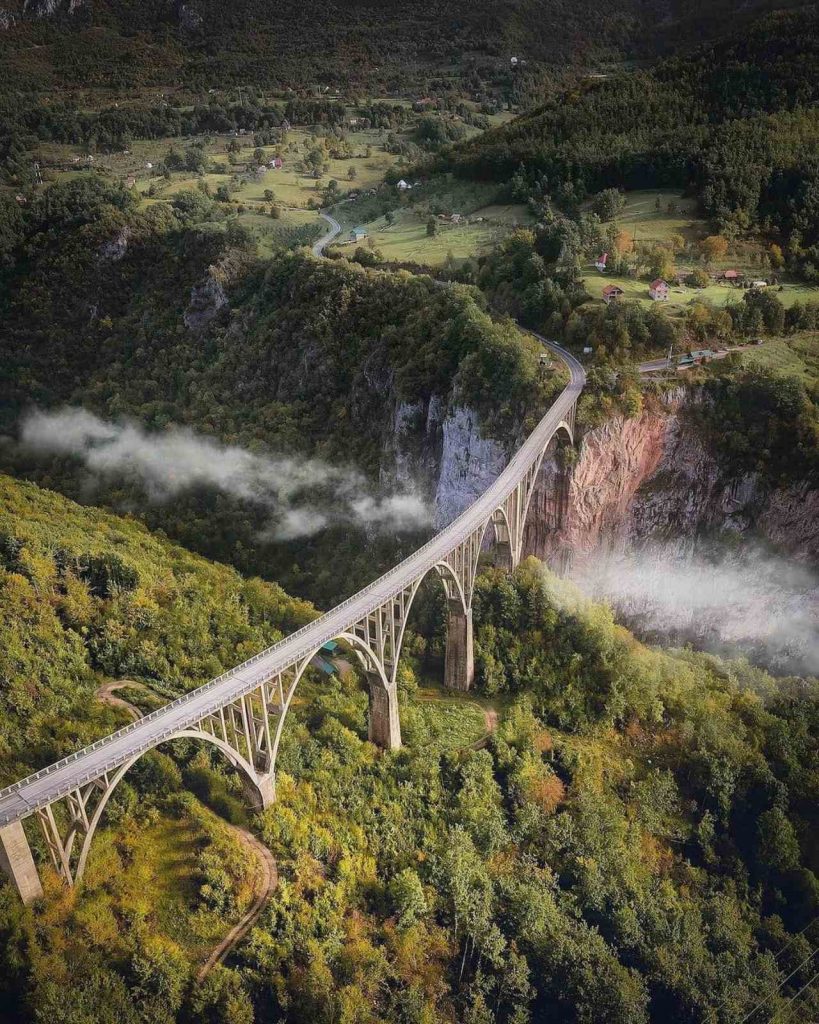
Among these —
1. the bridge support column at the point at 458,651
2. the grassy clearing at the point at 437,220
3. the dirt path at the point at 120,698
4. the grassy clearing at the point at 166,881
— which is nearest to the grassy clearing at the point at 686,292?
the grassy clearing at the point at 437,220

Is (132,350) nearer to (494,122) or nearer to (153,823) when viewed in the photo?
(153,823)

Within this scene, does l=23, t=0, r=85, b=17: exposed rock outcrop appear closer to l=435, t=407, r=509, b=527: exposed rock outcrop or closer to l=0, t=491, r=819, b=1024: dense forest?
l=0, t=491, r=819, b=1024: dense forest

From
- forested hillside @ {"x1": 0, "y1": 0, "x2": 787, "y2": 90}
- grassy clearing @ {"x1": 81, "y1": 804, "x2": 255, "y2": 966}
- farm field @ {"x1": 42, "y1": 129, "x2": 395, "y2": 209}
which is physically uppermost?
forested hillside @ {"x1": 0, "y1": 0, "x2": 787, "y2": 90}

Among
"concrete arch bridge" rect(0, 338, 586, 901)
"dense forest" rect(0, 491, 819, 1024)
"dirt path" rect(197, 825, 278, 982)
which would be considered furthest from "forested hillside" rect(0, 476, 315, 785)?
"dirt path" rect(197, 825, 278, 982)

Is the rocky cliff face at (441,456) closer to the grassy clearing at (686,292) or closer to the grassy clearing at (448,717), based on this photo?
the grassy clearing at (448,717)

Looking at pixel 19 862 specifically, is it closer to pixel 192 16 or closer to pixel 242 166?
pixel 242 166

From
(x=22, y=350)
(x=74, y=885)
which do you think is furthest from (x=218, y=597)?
(x=22, y=350)
